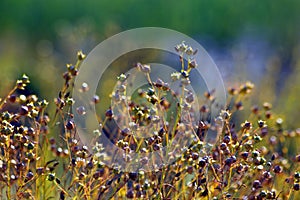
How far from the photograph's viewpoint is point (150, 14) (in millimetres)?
8797

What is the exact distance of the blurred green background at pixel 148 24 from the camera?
19.5ft

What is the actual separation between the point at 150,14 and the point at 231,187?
677 cm

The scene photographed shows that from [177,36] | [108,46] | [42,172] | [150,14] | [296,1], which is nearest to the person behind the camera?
[42,172]

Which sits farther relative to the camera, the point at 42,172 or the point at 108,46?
the point at 108,46

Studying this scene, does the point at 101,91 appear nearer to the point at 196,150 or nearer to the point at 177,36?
the point at 177,36

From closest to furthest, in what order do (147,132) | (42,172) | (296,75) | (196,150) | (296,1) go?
1. (196,150)
2. (42,172)
3. (147,132)
4. (296,75)
5. (296,1)

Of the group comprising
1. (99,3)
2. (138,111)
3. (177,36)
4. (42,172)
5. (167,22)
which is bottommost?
(42,172)

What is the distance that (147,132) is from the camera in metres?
2.38

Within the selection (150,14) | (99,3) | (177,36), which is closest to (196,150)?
(177,36)

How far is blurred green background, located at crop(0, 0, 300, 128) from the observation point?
19.5ft

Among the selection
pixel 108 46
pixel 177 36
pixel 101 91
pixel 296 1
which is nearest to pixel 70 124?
pixel 101 91

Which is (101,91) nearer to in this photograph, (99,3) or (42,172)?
(42,172)

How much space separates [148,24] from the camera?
8422 millimetres

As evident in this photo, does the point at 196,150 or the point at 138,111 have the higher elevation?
the point at 138,111
